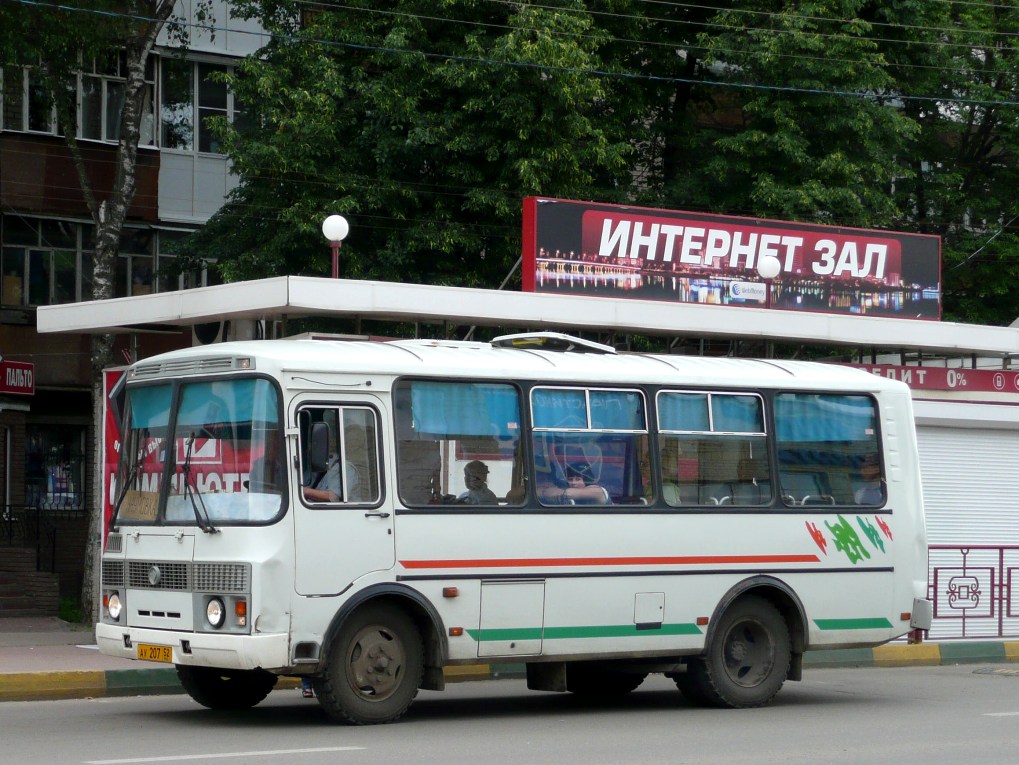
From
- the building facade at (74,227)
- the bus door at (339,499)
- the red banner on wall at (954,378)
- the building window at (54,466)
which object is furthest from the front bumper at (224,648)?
→ the building window at (54,466)

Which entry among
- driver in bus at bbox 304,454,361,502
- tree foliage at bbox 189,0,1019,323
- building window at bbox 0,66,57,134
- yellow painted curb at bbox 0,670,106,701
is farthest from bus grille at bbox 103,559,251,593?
building window at bbox 0,66,57,134

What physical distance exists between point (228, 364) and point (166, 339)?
18452 mm

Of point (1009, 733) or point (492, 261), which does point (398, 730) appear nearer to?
point (1009, 733)

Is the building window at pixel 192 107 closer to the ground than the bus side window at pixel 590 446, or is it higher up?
higher up

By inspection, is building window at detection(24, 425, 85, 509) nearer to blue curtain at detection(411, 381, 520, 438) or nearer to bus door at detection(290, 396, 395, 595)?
blue curtain at detection(411, 381, 520, 438)

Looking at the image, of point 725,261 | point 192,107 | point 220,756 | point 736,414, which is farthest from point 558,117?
point 220,756

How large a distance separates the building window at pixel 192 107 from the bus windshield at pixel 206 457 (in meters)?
19.6

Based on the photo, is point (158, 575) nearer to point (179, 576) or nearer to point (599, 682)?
point (179, 576)

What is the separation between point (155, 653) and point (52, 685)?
3220 mm

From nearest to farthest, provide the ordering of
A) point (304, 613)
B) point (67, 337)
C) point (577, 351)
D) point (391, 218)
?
point (304, 613)
point (577, 351)
point (391, 218)
point (67, 337)

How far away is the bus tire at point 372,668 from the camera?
10953 millimetres

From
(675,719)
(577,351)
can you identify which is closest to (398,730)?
(675,719)

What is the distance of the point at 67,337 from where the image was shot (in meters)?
28.9

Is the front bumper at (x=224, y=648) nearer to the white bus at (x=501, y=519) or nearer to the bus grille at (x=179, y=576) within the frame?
the white bus at (x=501, y=519)
